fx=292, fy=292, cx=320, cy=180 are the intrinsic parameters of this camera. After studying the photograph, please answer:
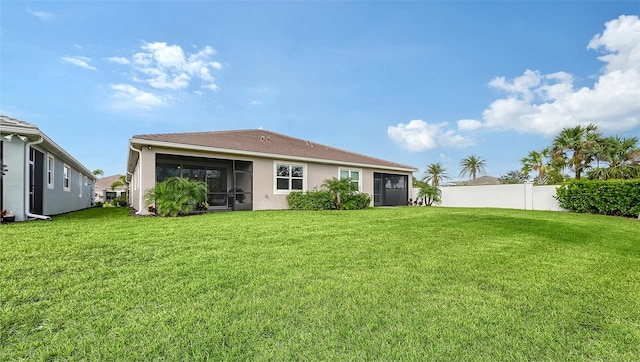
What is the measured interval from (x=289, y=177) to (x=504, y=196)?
45.1 ft

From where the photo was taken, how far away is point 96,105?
1491 centimetres

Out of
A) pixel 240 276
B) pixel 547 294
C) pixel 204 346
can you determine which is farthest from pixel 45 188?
pixel 547 294

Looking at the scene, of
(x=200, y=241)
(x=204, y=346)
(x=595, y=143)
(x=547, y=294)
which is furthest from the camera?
(x=595, y=143)

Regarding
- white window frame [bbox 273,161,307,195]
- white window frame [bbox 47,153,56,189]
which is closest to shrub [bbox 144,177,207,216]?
white window frame [bbox 273,161,307,195]

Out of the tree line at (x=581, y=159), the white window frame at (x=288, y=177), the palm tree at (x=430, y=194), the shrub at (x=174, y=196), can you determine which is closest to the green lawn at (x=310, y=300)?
the shrub at (x=174, y=196)

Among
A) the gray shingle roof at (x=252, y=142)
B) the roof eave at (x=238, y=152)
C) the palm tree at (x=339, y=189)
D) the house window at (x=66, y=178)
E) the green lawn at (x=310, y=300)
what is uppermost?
the gray shingle roof at (x=252, y=142)

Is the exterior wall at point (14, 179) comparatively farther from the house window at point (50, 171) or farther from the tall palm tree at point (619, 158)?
the tall palm tree at point (619, 158)

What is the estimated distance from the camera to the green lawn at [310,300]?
2205mm

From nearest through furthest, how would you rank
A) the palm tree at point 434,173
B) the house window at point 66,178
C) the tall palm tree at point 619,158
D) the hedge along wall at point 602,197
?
the hedge along wall at point 602,197 → the house window at point 66,178 → the tall palm tree at point 619,158 → the palm tree at point 434,173

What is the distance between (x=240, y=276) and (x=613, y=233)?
32.1 ft

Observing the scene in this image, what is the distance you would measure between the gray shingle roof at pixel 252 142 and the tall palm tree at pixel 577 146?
45.8 feet

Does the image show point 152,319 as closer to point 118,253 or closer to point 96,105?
point 118,253

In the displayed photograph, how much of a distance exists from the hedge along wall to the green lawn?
945 cm

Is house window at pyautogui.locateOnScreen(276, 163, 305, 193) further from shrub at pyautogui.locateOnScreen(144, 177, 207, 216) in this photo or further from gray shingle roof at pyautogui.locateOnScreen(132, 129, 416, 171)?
shrub at pyautogui.locateOnScreen(144, 177, 207, 216)
